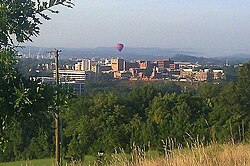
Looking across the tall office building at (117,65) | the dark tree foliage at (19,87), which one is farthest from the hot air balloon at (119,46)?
the dark tree foliage at (19,87)

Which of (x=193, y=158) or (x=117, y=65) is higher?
(x=193, y=158)

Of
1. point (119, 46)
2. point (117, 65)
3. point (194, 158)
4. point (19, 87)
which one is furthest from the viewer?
point (117, 65)

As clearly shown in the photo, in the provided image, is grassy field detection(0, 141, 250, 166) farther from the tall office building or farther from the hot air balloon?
the tall office building

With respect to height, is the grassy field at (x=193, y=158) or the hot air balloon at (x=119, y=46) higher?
the hot air balloon at (x=119, y=46)

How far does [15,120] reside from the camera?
3184 millimetres

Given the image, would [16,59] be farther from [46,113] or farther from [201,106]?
[201,106]

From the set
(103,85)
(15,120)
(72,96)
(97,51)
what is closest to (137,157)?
(72,96)

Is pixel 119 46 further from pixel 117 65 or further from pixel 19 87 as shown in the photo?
pixel 19 87

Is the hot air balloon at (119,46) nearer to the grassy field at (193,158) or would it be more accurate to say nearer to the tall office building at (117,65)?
the tall office building at (117,65)

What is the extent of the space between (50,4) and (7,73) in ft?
2.08

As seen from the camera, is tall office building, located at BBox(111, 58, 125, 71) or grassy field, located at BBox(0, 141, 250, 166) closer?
grassy field, located at BBox(0, 141, 250, 166)

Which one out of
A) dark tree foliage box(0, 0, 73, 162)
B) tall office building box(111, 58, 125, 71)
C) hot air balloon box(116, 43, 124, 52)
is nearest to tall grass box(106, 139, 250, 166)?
dark tree foliage box(0, 0, 73, 162)

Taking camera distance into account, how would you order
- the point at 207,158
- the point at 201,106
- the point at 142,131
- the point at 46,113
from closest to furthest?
1. the point at 46,113
2. the point at 207,158
3. the point at 142,131
4. the point at 201,106

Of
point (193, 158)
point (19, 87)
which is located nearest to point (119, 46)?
point (193, 158)
